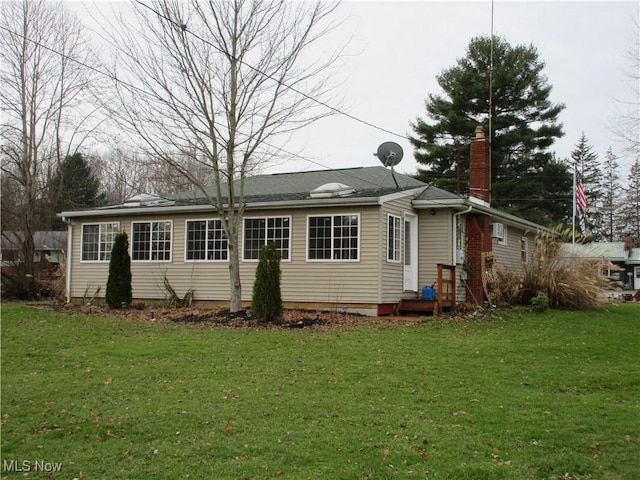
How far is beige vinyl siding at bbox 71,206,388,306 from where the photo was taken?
13.5 metres

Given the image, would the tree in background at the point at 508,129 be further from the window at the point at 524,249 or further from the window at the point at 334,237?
the window at the point at 334,237

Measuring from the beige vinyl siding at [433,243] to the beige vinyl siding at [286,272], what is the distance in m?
2.03

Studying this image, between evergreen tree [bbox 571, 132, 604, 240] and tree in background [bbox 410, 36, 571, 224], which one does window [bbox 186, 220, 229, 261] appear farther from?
evergreen tree [bbox 571, 132, 604, 240]

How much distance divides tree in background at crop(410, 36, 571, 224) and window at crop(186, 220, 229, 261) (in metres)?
17.7

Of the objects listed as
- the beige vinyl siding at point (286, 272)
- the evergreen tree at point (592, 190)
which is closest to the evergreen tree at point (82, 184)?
the beige vinyl siding at point (286, 272)

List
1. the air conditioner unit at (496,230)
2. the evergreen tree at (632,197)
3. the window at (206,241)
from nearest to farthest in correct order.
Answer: the window at (206,241) < the air conditioner unit at (496,230) < the evergreen tree at (632,197)

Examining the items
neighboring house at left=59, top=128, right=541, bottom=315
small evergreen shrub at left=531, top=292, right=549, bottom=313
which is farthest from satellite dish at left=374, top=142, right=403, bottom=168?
small evergreen shrub at left=531, top=292, right=549, bottom=313

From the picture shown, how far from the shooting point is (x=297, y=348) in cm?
923

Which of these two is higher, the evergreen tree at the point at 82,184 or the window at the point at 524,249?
the evergreen tree at the point at 82,184

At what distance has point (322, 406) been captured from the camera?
602 centimetres

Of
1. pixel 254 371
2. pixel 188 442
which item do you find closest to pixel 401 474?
pixel 188 442

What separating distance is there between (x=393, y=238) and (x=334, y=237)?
4.56 feet

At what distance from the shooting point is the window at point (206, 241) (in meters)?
15.5

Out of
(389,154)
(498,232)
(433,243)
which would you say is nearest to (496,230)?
(498,232)
